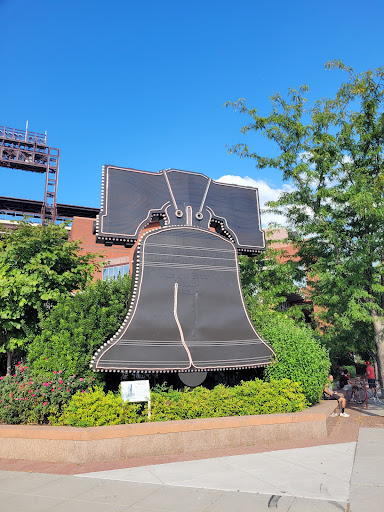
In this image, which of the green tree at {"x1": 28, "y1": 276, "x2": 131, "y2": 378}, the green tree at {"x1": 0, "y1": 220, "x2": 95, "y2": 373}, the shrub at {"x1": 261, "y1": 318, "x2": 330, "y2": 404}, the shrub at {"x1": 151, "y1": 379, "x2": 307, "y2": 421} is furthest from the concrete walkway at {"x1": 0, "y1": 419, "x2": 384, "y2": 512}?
the green tree at {"x1": 0, "y1": 220, "x2": 95, "y2": 373}

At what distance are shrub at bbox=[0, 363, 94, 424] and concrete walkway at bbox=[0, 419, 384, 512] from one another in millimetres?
1821

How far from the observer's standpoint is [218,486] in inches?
238

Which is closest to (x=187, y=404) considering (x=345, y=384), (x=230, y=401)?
(x=230, y=401)

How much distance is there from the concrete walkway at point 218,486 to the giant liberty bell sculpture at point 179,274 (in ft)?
9.78

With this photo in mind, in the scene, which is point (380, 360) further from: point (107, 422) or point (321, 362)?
point (107, 422)

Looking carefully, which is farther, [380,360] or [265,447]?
[380,360]

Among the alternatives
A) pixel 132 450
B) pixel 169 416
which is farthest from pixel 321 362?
pixel 132 450

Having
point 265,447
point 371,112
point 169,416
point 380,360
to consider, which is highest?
point 371,112

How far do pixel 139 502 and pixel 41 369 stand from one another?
543 cm

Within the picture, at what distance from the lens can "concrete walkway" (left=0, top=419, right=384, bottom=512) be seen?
Answer: 17.5 feet

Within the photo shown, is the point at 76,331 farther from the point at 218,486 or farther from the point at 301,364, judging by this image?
the point at 301,364

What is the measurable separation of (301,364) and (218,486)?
18.2 feet

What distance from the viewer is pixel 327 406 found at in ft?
35.8

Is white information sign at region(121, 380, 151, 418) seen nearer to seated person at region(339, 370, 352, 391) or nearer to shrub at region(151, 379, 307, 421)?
shrub at region(151, 379, 307, 421)
